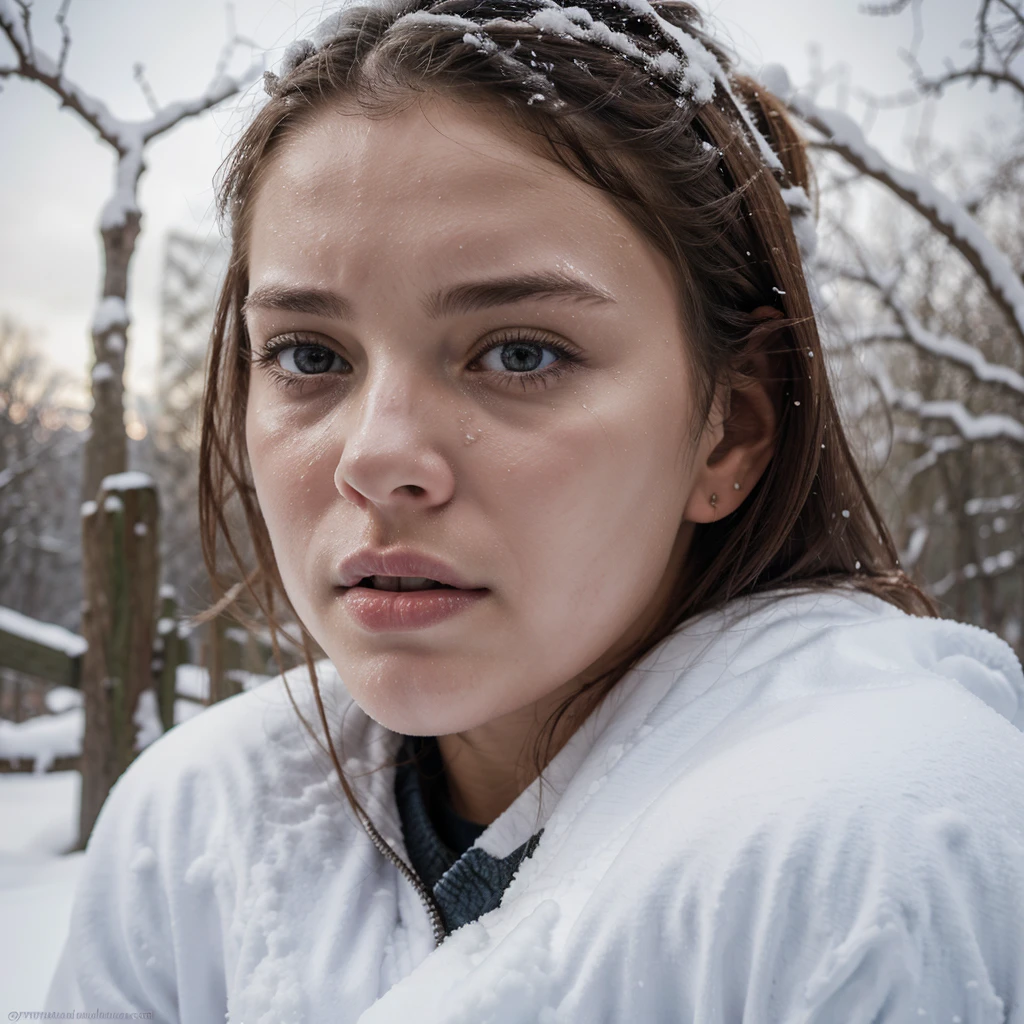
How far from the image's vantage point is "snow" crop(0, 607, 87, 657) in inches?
156

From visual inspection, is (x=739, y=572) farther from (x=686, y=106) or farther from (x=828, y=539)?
(x=686, y=106)

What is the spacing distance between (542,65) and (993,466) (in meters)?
10.5

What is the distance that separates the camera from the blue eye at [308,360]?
1144 mm

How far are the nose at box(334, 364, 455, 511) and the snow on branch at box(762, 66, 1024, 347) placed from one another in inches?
114

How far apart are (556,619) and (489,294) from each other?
1.30ft

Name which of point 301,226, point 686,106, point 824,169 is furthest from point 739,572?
point 824,169

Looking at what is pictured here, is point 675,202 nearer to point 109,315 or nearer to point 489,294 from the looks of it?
point 489,294

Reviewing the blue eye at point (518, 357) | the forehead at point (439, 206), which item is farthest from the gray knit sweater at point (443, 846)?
the forehead at point (439, 206)

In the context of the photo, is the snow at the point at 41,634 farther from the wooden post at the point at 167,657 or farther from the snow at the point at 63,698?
the wooden post at the point at 167,657

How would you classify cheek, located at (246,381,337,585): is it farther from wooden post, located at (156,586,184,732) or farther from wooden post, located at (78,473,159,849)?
wooden post, located at (156,586,184,732)

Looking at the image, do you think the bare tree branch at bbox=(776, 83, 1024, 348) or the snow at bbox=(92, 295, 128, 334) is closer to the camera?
the bare tree branch at bbox=(776, 83, 1024, 348)

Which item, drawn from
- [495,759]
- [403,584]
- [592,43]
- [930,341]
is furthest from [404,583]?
[930,341]

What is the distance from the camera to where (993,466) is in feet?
32.7

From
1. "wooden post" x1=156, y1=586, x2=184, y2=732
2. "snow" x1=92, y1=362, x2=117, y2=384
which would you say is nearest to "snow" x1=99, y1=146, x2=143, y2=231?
"snow" x1=92, y1=362, x2=117, y2=384
